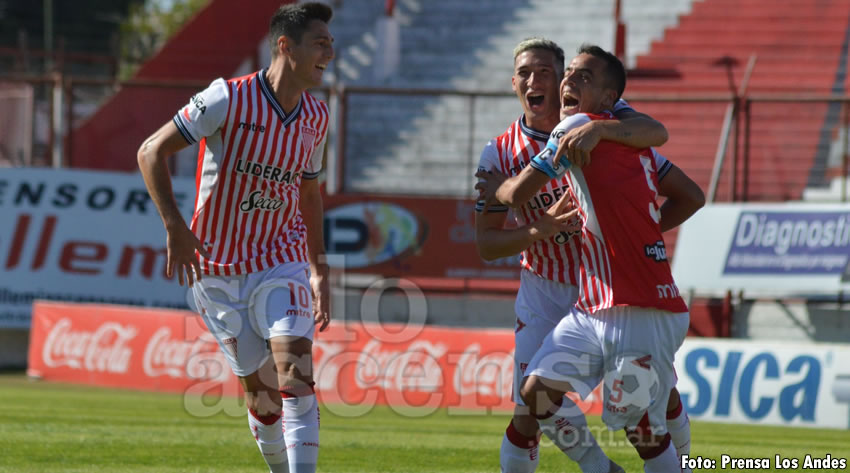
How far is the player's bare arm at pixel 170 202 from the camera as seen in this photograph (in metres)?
6.45

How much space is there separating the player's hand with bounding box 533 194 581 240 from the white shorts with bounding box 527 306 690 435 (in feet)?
1.46

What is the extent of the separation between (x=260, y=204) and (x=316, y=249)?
0.65 m

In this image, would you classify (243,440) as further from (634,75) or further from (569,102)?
(634,75)

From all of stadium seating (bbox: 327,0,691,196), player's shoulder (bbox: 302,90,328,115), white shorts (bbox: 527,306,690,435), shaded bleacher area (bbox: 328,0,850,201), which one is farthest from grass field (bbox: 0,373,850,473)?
stadium seating (bbox: 327,0,691,196)

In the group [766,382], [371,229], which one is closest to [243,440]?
[766,382]

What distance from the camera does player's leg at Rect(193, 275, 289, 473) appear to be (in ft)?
22.4

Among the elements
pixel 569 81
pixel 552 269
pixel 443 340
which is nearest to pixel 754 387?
pixel 443 340

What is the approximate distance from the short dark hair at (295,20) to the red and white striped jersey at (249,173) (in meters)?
0.26

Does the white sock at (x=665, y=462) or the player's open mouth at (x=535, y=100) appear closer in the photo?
the white sock at (x=665, y=462)

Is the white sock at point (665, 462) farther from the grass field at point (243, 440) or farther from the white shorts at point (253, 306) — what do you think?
the grass field at point (243, 440)

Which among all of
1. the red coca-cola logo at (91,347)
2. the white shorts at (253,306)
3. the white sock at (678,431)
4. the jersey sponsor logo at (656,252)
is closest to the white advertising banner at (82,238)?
the red coca-cola logo at (91,347)

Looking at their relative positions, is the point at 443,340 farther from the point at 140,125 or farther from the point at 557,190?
the point at 557,190

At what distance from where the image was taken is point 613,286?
19.1ft

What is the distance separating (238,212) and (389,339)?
31.1ft
